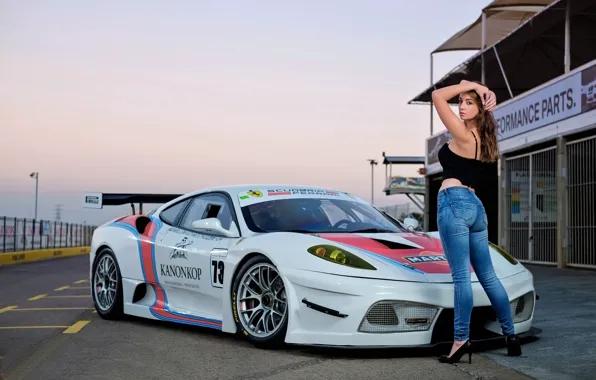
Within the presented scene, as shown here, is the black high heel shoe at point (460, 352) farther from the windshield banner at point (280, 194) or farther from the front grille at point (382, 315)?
the windshield banner at point (280, 194)

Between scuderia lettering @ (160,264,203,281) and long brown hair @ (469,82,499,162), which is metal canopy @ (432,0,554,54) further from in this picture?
long brown hair @ (469,82,499,162)

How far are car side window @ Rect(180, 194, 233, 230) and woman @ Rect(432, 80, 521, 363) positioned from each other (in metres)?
2.14

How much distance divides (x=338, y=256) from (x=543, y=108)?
1288cm

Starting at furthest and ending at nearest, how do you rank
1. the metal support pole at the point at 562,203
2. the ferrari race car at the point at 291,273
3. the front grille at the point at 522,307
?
the metal support pole at the point at 562,203
the front grille at the point at 522,307
the ferrari race car at the point at 291,273

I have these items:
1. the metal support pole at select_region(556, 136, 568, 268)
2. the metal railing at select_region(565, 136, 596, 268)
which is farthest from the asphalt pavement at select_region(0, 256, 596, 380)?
the metal support pole at select_region(556, 136, 568, 268)

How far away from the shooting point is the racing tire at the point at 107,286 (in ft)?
23.6

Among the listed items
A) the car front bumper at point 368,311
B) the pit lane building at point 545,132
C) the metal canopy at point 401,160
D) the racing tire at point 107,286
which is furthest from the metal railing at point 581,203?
the metal canopy at point 401,160

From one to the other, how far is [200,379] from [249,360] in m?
0.61

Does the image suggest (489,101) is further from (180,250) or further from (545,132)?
(545,132)

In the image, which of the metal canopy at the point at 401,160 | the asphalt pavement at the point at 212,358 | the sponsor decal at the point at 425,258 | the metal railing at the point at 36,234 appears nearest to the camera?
the asphalt pavement at the point at 212,358

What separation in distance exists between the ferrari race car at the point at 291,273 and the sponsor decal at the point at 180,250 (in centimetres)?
1

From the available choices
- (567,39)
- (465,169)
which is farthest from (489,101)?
(567,39)

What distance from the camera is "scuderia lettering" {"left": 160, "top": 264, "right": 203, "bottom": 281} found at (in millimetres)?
6160

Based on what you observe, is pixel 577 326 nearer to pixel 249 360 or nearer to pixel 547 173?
pixel 249 360
